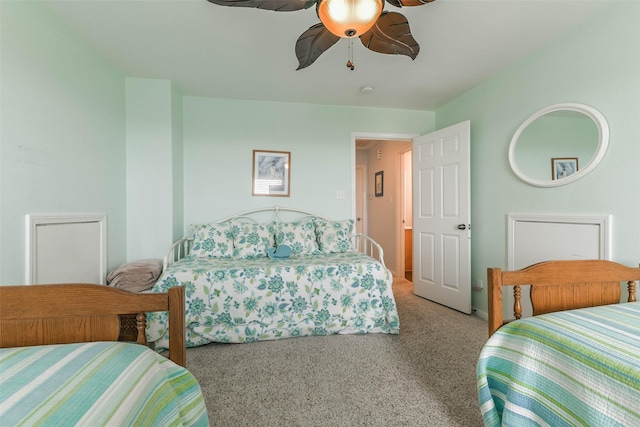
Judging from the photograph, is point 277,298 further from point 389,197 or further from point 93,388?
point 389,197

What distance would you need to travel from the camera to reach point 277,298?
213 centimetres

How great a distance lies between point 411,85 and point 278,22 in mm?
1537

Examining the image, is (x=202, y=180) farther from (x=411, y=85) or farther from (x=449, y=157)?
(x=449, y=157)

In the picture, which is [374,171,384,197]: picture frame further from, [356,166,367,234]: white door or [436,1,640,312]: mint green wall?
[436,1,640,312]: mint green wall

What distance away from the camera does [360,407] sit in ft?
4.68

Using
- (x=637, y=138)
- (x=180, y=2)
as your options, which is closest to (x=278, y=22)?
(x=180, y=2)

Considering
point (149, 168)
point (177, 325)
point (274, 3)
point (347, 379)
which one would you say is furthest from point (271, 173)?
point (177, 325)

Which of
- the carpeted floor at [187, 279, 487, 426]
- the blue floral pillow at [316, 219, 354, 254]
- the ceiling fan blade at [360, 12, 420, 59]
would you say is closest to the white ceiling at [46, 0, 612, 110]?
the ceiling fan blade at [360, 12, 420, 59]

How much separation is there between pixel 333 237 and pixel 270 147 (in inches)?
51.1

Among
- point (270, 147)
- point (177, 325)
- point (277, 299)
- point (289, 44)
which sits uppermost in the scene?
point (289, 44)

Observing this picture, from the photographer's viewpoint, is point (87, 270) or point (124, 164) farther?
point (124, 164)

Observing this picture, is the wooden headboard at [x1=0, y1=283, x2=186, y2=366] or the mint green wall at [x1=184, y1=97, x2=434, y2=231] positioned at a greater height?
the mint green wall at [x1=184, y1=97, x2=434, y2=231]

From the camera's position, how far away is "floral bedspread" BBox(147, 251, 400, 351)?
6.68 feet

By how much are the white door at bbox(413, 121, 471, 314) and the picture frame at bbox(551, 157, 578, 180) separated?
728 mm
